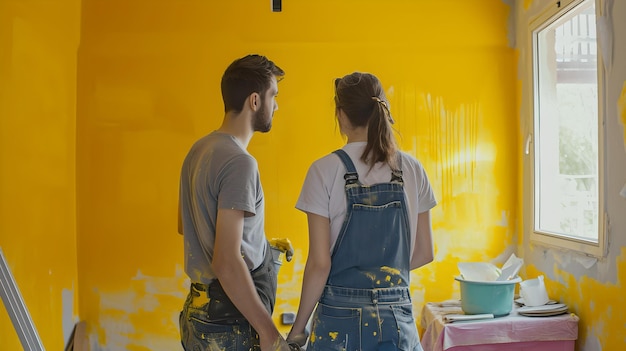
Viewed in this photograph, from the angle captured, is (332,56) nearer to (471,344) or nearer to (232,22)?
(232,22)

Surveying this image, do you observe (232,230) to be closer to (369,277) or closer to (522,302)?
(369,277)

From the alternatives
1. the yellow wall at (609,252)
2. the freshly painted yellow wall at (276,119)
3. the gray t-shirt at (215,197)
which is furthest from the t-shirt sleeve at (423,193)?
the freshly painted yellow wall at (276,119)

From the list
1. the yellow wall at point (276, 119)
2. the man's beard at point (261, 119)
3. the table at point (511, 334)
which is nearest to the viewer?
the man's beard at point (261, 119)

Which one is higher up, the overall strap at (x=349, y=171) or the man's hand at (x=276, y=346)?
the overall strap at (x=349, y=171)

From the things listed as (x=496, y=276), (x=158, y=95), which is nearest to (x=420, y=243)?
(x=496, y=276)

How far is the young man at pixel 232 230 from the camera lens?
1.67m

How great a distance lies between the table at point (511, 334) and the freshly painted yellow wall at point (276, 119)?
680 millimetres

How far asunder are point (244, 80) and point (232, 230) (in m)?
0.47

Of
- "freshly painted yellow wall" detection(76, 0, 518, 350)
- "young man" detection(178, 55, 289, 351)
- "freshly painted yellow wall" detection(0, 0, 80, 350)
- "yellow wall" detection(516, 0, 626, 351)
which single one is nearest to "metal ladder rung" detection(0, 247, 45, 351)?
"freshly painted yellow wall" detection(0, 0, 80, 350)

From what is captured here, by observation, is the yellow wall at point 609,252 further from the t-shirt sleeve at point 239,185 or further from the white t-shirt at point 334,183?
the t-shirt sleeve at point 239,185

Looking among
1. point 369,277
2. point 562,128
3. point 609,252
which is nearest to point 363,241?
point 369,277

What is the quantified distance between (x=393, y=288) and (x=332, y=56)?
2.08 m

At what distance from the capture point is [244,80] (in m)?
1.86

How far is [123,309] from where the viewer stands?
345 centimetres
